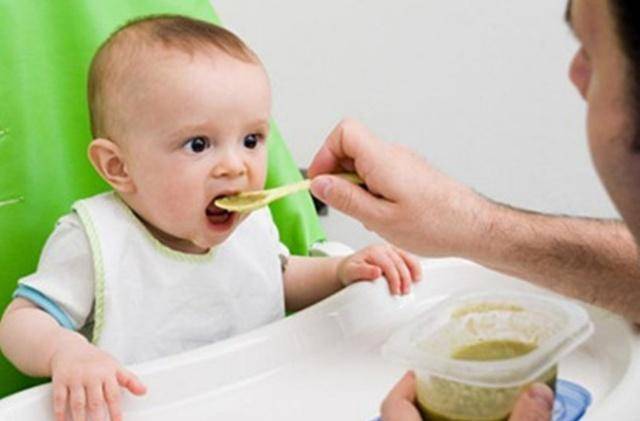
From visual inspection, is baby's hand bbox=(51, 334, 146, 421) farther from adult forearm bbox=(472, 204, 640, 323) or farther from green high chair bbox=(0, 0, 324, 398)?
adult forearm bbox=(472, 204, 640, 323)

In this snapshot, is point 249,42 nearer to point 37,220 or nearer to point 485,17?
point 485,17

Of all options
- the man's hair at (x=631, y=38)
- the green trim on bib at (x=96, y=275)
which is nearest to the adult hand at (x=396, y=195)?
the green trim on bib at (x=96, y=275)

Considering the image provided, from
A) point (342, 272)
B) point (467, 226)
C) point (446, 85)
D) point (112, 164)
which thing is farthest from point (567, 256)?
point (446, 85)

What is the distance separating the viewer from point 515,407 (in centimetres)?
71

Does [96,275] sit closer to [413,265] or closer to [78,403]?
[78,403]

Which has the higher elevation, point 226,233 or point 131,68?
point 131,68

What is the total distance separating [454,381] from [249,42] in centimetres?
106

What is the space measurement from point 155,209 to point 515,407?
1.35 feet

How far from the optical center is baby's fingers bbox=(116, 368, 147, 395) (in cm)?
85

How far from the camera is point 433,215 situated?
0.95 meters

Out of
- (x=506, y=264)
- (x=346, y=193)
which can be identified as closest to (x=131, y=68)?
(x=346, y=193)

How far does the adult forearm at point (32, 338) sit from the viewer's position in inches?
35.2

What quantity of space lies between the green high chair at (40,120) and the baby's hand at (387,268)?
0.27 metres

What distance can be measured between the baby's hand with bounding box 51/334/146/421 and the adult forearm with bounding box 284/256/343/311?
29 centimetres
